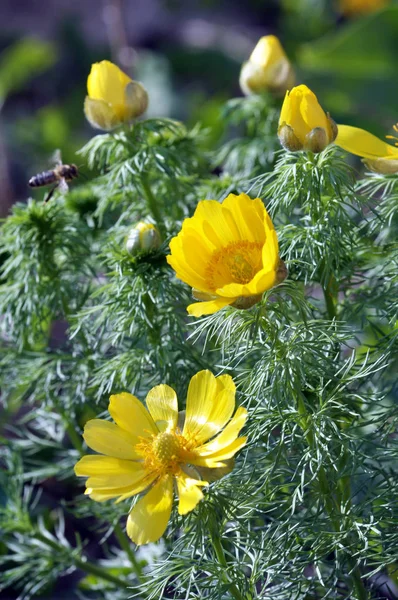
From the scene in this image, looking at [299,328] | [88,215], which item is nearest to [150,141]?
[88,215]

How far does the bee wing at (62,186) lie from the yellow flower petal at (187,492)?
52 centimetres

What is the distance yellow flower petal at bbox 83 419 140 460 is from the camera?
904 mm

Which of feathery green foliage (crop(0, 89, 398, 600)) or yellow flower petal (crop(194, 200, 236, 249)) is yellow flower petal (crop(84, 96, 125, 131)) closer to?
feathery green foliage (crop(0, 89, 398, 600))

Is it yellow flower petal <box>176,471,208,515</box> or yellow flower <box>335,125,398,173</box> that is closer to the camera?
yellow flower petal <box>176,471,208,515</box>

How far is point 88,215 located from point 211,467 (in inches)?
23.3

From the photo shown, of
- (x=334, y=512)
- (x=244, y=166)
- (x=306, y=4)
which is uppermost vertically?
(x=244, y=166)

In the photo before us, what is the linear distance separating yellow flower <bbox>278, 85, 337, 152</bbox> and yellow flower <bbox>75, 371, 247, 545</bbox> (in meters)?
0.28

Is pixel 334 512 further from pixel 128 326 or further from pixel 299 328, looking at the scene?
pixel 128 326

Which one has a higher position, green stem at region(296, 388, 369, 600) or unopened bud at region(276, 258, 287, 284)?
unopened bud at region(276, 258, 287, 284)

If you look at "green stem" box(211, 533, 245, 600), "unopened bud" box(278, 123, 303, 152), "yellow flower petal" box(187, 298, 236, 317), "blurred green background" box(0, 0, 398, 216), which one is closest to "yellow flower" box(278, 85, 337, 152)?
"unopened bud" box(278, 123, 303, 152)

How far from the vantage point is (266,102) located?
1.39 metres

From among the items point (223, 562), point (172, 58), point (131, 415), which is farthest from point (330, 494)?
point (172, 58)

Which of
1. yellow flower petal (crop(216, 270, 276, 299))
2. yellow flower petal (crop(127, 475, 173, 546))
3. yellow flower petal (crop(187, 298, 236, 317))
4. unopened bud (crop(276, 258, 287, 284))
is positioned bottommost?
yellow flower petal (crop(127, 475, 173, 546))

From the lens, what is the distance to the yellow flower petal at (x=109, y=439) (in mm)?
904
